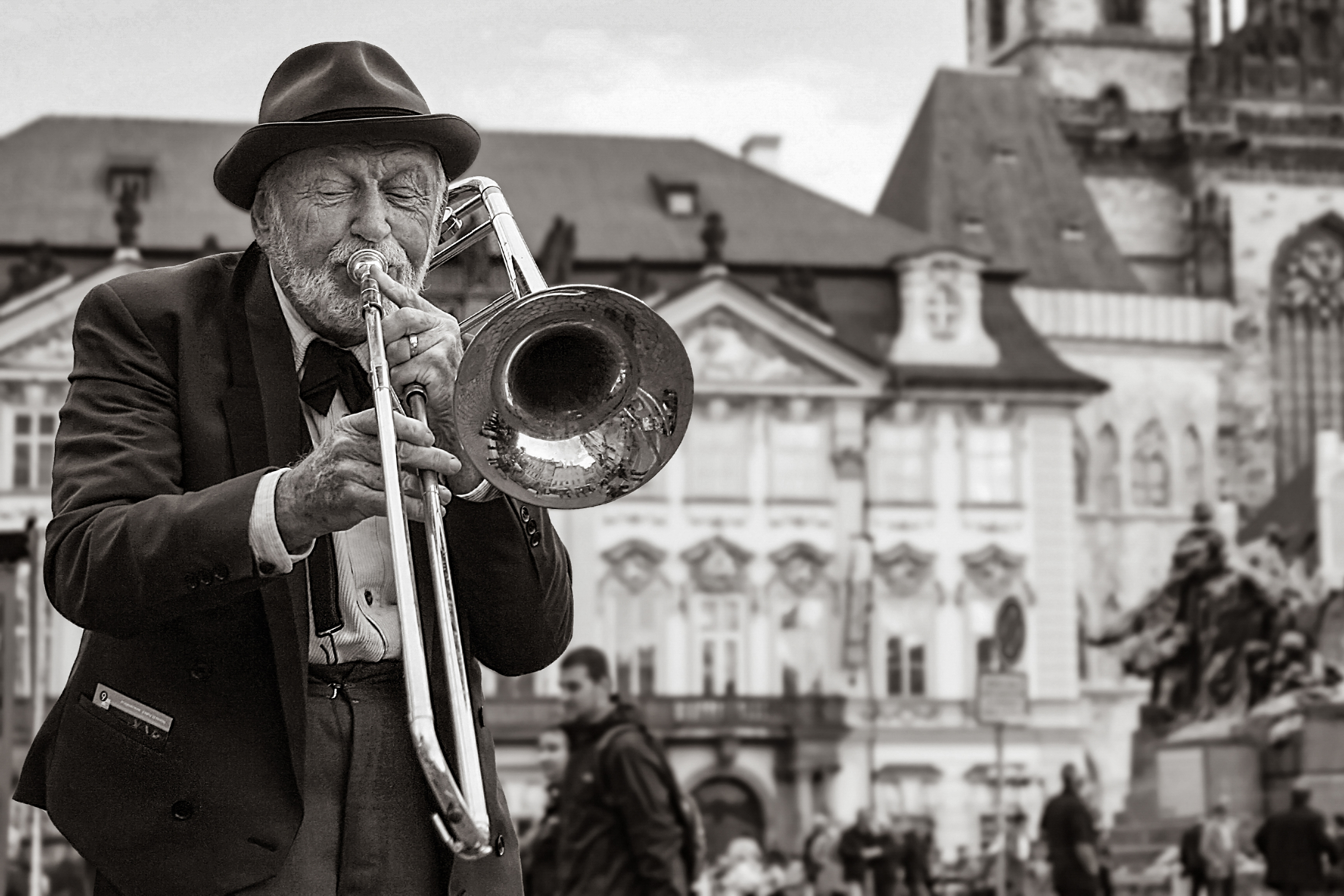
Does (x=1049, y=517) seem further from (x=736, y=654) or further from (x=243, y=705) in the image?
(x=243, y=705)

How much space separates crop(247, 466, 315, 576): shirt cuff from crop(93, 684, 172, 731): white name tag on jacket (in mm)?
208

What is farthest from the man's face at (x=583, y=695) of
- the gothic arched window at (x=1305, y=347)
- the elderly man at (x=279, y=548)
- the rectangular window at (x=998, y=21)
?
the rectangular window at (x=998, y=21)

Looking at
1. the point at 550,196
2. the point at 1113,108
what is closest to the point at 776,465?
the point at 550,196

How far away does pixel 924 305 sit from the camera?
45.3m

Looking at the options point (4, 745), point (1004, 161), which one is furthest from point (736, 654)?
point (4, 745)

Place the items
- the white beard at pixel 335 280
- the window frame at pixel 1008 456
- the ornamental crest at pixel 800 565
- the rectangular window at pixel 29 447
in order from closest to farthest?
the white beard at pixel 335 280 < the rectangular window at pixel 29 447 < the ornamental crest at pixel 800 565 < the window frame at pixel 1008 456

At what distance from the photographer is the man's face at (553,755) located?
10305mm

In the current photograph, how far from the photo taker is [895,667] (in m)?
43.8

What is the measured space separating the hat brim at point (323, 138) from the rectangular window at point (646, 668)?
3992 cm

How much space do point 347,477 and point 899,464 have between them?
137 ft

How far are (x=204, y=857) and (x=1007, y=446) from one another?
42392 mm

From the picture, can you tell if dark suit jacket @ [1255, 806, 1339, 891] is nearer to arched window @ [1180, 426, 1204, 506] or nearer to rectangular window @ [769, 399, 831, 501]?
rectangular window @ [769, 399, 831, 501]

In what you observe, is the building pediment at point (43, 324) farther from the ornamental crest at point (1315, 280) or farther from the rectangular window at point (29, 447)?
the ornamental crest at point (1315, 280)

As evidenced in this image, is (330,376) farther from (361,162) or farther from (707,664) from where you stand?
(707,664)
